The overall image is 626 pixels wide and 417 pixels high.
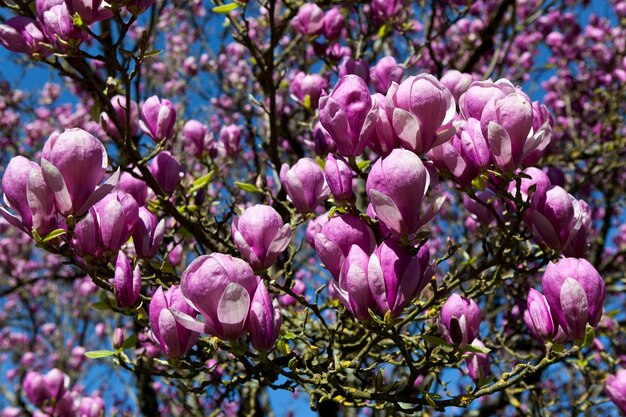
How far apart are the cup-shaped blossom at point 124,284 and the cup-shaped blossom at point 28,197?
6.5 inches

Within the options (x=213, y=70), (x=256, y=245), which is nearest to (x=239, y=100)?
(x=213, y=70)

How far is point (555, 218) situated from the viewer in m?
1.26

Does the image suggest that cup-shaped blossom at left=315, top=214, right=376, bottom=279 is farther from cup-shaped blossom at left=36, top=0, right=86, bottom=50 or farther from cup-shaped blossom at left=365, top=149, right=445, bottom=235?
cup-shaped blossom at left=36, top=0, right=86, bottom=50

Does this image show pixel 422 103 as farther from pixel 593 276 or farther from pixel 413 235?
pixel 593 276

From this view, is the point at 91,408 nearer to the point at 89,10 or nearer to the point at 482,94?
the point at 89,10

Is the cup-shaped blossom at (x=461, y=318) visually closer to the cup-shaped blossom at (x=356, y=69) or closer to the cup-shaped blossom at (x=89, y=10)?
the cup-shaped blossom at (x=356, y=69)

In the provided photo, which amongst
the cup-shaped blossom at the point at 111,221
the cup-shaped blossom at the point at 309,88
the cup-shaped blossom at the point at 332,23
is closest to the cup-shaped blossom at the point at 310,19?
the cup-shaped blossom at the point at 332,23

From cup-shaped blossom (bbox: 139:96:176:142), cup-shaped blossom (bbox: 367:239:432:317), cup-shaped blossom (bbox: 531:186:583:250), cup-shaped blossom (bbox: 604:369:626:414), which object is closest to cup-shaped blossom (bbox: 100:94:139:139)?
cup-shaped blossom (bbox: 139:96:176:142)

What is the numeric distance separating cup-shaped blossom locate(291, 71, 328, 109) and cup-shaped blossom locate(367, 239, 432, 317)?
1.20 metres

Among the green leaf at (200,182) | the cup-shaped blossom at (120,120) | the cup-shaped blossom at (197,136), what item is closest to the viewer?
the cup-shaped blossom at (120,120)

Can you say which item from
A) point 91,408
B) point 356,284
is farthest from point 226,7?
point 91,408

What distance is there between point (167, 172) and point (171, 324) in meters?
0.74

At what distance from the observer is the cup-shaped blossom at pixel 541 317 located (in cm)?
120

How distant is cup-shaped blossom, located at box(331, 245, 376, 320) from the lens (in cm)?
108
